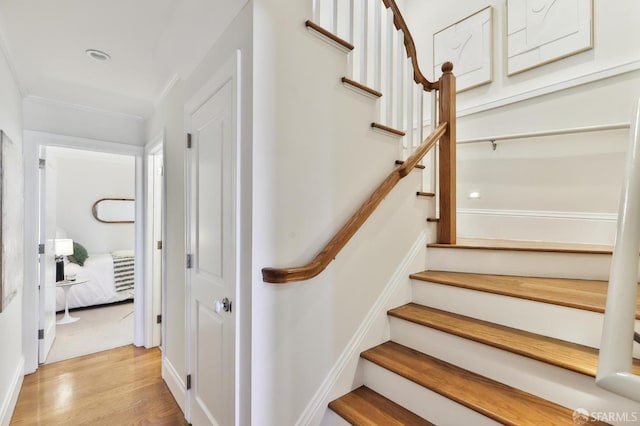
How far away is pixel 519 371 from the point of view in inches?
49.4

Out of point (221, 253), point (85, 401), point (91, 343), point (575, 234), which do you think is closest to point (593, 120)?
point (575, 234)

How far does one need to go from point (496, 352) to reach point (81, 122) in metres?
3.76

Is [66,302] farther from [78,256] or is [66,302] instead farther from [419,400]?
[419,400]

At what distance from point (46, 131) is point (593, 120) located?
4.52 m

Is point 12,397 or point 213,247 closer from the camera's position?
point 213,247

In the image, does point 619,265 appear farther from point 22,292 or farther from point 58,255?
point 58,255

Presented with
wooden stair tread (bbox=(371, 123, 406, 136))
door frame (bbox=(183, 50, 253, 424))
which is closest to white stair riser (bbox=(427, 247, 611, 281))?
wooden stair tread (bbox=(371, 123, 406, 136))

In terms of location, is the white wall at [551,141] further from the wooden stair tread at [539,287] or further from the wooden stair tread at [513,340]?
the wooden stair tread at [513,340]

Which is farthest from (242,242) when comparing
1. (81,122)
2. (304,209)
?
(81,122)

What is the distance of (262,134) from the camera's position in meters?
1.27

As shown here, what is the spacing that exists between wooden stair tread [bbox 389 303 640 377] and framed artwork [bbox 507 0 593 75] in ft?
7.05

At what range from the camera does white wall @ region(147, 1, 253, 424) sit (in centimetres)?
129

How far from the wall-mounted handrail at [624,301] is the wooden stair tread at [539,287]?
3.27 ft

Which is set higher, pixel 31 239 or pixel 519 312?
pixel 31 239
